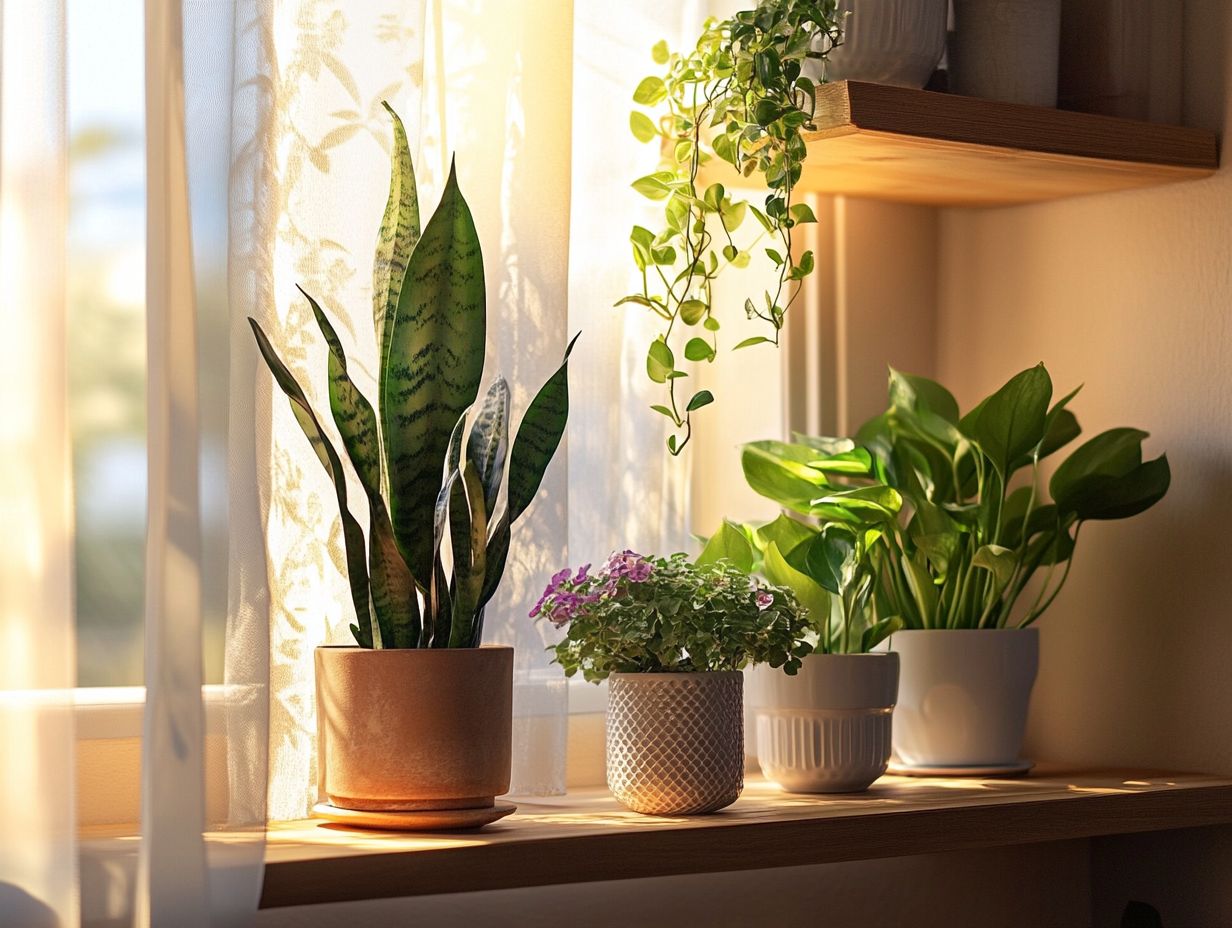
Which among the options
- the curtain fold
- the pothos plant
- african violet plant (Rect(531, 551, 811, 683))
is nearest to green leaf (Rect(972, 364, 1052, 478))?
the pothos plant

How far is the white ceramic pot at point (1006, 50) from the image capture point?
142cm

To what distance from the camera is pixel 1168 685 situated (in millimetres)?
1481

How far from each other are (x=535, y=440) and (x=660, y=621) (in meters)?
0.16

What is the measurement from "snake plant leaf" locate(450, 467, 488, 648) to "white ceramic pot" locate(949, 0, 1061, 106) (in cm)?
65

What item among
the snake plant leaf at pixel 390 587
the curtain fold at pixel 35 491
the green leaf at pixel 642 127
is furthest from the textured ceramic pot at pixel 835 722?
the curtain fold at pixel 35 491

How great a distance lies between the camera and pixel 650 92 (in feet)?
4.49

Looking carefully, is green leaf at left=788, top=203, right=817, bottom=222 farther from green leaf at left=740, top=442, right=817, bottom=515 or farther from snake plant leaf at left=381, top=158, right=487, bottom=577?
snake plant leaf at left=381, top=158, right=487, bottom=577

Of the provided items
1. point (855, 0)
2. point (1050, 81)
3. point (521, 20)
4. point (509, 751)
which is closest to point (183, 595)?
point (509, 751)

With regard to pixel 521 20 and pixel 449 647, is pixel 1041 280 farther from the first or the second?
pixel 449 647

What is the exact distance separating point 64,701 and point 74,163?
14.2 inches

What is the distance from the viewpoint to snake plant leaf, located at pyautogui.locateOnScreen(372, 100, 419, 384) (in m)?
1.13

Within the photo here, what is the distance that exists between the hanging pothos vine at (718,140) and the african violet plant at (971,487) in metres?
0.16

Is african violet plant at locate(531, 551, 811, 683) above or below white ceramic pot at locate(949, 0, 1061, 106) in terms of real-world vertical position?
below

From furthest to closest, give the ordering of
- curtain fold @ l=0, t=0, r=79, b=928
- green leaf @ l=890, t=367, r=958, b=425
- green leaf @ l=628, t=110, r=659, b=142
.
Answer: green leaf @ l=890, t=367, r=958, b=425 → green leaf @ l=628, t=110, r=659, b=142 → curtain fold @ l=0, t=0, r=79, b=928
